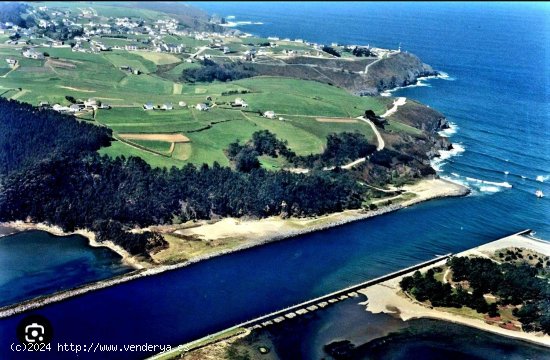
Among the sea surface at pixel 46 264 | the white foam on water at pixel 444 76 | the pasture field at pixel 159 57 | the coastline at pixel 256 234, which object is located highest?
the white foam on water at pixel 444 76

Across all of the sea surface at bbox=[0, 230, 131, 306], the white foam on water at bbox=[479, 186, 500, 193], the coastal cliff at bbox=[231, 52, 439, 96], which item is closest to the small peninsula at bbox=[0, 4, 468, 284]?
the coastal cliff at bbox=[231, 52, 439, 96]

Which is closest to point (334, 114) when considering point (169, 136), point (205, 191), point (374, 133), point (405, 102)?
point (374, 133)

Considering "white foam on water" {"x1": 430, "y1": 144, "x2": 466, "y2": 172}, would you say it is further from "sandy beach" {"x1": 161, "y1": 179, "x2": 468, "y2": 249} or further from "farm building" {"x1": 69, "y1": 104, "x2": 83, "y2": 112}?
"farm building" {"x1": 69, "y1": 104, "x2": 83, "y2": 112}

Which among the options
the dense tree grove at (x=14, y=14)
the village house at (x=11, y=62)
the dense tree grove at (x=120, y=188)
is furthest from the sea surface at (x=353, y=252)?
the dense tree grove at (x=14, y=14)

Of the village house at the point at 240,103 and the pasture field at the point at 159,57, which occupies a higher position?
the pasture field at the point at 159,57

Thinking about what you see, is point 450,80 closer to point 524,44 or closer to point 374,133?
point 524,44

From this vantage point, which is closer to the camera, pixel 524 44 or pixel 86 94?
pixel 86 94

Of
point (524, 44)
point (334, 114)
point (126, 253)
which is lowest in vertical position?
point (126, 253)

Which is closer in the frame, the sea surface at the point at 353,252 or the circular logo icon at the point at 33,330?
the circular logo icon at the point at 33,330

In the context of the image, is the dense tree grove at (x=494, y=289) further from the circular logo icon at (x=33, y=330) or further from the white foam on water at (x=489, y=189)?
the circular logo icon at (x=33, y=330)
